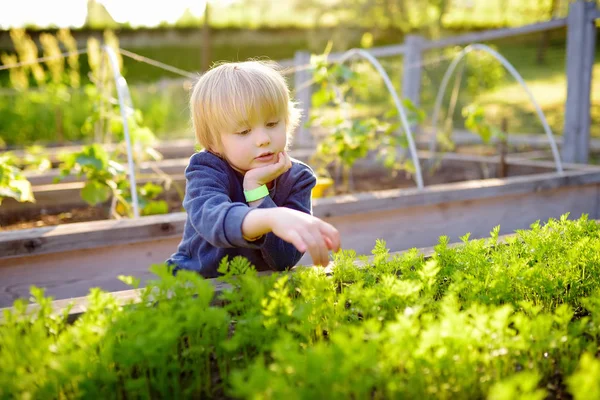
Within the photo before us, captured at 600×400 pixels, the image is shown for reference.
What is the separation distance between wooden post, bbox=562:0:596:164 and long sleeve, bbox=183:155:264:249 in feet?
13.2

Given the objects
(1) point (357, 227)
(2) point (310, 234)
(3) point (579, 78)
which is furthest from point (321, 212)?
(3) point (579, 78)

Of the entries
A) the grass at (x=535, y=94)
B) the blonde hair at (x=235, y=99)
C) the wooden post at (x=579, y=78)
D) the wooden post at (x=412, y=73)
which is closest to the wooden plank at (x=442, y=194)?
the wooden post at (x=579, y=78)

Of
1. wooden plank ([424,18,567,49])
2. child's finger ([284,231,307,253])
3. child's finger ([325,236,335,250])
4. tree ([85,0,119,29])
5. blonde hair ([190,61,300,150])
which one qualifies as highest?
tree ([85,0,119,29])

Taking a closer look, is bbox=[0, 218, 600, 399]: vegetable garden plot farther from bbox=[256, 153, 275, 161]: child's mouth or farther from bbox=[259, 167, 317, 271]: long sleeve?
bbox=[256, 153, 275, 161]: child's mouth

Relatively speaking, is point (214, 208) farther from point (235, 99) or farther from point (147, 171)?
point (147, 171)

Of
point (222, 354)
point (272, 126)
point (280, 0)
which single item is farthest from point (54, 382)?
point (280, 0)

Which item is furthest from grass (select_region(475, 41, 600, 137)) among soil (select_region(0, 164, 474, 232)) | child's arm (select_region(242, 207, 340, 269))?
child's arm (select_region(242, 207, 340, 269))

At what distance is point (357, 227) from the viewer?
11.2ft

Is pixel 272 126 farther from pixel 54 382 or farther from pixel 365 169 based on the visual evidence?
pixel 365 169

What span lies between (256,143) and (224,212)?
341 mm

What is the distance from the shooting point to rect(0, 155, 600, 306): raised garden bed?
2.70 metres

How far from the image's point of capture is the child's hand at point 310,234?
1384mm

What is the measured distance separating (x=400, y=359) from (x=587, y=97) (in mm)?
4529

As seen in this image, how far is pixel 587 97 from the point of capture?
4945mm
